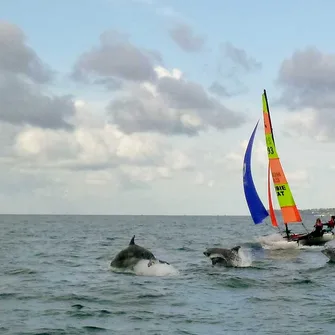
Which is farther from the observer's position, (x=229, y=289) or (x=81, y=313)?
(x=229, y=289)

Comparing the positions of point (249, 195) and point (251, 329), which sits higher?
point (249, 195)

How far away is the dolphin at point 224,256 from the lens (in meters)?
31.1

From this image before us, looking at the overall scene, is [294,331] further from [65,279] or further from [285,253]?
[285,253]

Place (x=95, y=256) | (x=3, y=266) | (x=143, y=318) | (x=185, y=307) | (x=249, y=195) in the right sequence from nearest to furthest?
1. (x=143, y=318)
2. (x=185, y=307)
3. (x=3, y=266)
4. (x=95, y=256)
5. (x=249, y=195)

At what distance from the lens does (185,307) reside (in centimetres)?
1961

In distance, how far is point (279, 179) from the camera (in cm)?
4953

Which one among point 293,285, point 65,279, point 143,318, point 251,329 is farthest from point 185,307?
point 65,279

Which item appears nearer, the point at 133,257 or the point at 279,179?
the point at 133,257

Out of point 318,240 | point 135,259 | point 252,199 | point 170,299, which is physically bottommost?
point 170,299

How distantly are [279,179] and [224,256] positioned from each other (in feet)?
63.7

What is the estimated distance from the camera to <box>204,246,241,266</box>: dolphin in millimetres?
31094

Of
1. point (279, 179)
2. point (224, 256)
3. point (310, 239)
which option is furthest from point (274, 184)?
point (224, 256)

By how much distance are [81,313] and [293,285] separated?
33.7 feet

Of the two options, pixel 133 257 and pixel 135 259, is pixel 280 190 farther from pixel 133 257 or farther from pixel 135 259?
pixel 135 259
